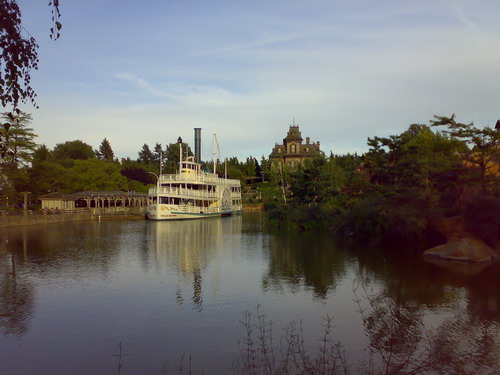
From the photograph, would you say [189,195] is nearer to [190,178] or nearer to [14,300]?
[190,178]

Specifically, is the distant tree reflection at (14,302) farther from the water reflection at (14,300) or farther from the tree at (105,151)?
Answer: the tree at (105,151)

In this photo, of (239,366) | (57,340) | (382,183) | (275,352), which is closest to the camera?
(239,366)

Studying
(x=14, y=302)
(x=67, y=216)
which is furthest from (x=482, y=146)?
(x=67, y=216)

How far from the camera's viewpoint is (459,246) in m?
21.7

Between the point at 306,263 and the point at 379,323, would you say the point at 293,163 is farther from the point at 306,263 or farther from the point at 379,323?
the point at 379,323

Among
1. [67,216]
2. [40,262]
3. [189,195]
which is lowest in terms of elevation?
[40,262]

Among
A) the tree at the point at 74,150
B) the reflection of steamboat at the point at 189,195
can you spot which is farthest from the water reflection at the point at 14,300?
the tree at the point at 74,150

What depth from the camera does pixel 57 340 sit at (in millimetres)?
11055

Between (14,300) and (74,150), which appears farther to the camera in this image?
(74,150)

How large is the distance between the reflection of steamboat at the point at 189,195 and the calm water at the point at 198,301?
2779 cm

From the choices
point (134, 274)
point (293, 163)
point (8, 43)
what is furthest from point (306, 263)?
point (293, 163)

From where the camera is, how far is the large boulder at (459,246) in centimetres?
2112

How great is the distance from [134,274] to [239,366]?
11087mm

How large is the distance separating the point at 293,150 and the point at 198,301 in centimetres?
7931
